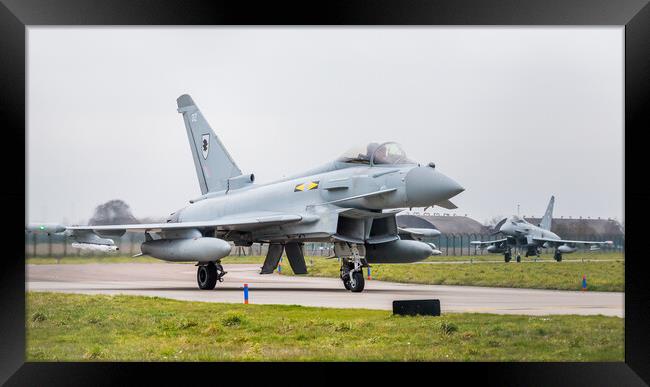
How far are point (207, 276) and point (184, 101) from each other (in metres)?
6.53

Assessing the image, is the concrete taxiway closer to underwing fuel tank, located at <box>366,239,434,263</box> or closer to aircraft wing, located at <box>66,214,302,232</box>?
underwing fuel tank, located at <box>366,239,434,263</box>

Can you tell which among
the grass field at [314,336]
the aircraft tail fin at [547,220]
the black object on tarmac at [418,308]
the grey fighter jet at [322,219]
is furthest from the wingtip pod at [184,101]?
the aircraft tail fin at [547,220]

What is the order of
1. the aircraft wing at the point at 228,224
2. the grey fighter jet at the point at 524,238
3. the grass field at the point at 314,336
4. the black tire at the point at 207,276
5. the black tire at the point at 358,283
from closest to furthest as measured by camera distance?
the grass field at the point at 314,336, the black tire at the point at 358,283, the aircraft wing at the point at 228,224, the black tire at the point at 207,276, the grey fighter jet at the point at 524,238

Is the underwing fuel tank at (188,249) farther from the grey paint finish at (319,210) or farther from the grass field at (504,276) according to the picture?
the grass field at (504,276)

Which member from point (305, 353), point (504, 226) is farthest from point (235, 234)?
point (504, 226)

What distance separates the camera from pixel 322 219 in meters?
15.9

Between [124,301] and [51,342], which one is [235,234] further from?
[51,342]

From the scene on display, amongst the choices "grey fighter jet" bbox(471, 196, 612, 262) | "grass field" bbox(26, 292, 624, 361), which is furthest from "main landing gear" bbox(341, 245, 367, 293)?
"grey fighter jet" bbox(471, 196, 612, 262)

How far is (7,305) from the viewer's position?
795cm

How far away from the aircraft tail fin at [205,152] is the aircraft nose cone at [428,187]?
6.86 meters

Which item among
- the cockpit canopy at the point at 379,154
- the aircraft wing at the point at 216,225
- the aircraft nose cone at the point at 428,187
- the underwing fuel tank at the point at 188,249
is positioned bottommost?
the underwing fuel tank at the point at 188,249

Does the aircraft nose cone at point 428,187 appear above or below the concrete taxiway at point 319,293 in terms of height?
above

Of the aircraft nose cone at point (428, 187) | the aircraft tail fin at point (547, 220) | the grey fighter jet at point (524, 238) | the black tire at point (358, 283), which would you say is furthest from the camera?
the aircraft tail fin at point (547, 220)

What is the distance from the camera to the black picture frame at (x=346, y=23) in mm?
7781
